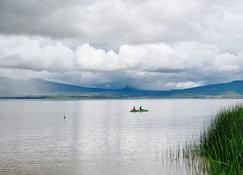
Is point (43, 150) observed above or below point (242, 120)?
below

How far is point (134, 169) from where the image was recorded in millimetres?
23766

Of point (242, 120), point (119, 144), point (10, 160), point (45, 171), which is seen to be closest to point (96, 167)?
point (45, 171)

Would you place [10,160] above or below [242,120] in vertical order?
below

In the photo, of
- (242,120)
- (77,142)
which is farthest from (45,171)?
(77,142)

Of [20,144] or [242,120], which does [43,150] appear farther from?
[242,120]

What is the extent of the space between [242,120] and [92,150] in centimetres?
1536

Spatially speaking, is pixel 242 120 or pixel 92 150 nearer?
pixel 242 120

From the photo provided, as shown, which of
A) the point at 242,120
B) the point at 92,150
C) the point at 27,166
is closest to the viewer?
the point at 242,120

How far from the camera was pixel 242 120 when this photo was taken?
69.6 ft

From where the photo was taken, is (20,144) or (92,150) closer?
(92,150)

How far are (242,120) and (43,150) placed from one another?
18.7m

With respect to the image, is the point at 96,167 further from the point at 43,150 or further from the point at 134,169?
the point at 43,150

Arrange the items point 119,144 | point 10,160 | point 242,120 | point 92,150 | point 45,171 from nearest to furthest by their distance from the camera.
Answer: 1. point 242,120
2. point 45,171
3. point 10,160
4. point 92,150
5. point 119,144

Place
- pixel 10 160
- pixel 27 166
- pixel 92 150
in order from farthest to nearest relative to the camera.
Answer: pixel 92 150 < pixel 10 160 < pixel 27 166
